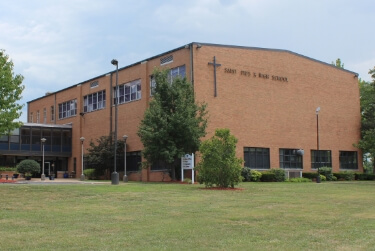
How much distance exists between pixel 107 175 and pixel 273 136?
53.1ft

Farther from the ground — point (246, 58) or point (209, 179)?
point (246, 58)

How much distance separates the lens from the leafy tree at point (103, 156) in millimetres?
43438

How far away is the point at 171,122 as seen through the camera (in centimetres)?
3347

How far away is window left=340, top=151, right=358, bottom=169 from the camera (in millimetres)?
48969

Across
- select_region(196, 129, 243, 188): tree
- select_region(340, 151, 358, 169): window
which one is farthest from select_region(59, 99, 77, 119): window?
select_region(196, 129, 243, 188): tree

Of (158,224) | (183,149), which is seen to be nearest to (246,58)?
(183,149)

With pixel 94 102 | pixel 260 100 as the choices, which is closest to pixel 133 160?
pixel 94 102

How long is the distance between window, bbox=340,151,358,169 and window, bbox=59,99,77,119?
3011 centimetres

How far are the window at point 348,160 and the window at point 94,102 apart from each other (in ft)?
83.1

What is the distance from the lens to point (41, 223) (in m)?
11.7

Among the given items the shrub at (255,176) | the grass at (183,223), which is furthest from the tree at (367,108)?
the grass at (183,223)

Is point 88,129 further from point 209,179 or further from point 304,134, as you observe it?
point 209,179

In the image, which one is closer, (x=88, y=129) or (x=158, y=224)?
(x=158, y=224)

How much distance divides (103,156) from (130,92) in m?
6.66
